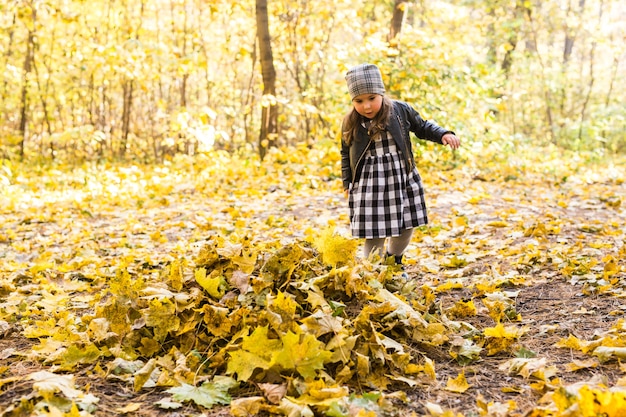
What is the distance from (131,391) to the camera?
218 centimetres

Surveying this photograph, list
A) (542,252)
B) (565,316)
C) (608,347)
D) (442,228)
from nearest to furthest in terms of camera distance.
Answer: (608,347), (565,316), (542,252), (442,228)

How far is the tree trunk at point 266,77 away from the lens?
8.80 m

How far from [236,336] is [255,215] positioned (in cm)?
396

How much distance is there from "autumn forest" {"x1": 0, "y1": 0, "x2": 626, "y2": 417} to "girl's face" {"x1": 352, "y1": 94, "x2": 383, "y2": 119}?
822 millimetres

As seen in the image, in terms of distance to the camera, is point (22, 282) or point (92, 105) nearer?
point (22, 282)

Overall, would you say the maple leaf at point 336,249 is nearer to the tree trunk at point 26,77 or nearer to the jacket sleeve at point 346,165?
the jacket sleeve at point 346,165

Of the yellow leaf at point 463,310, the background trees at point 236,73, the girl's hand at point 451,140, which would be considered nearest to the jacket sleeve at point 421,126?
the girl's hand at point 451,140

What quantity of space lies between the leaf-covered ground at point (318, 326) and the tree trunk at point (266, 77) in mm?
4387

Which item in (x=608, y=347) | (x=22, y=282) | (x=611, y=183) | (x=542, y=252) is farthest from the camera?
(x=611, y=183)

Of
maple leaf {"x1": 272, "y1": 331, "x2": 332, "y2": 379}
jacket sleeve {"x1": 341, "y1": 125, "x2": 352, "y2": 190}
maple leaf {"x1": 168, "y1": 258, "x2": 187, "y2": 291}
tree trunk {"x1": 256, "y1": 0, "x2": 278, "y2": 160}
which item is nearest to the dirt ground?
maple leaf {"x1": 272, "y1": 331, "x2": 332, "y2": 379}

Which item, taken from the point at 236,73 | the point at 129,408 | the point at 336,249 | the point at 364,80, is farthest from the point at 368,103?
the point at 236,73

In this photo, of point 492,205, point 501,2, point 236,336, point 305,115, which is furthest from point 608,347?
point 501,2

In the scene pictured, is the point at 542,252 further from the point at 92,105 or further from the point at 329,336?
the point at 92,105

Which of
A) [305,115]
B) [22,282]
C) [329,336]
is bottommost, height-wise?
[22,282]
